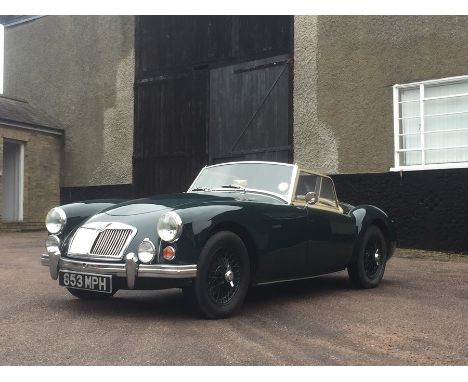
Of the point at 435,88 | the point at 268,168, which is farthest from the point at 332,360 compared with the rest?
the point at 435,88

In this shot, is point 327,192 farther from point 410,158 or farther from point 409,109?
point 409,109

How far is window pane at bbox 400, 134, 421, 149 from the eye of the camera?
34.5 feet

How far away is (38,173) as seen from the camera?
16062 mm

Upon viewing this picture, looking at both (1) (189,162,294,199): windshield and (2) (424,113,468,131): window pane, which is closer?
(1) (189,162,294,199): windshield

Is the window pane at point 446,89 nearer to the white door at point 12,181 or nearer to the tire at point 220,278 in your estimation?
the tire at point 220,278

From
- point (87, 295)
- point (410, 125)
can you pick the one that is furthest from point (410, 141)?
point (87, 295)

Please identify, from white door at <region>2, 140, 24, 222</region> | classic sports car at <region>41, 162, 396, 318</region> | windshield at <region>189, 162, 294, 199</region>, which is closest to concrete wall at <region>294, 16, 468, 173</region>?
classic sports car at <region>41, 162, 396, 318</region>

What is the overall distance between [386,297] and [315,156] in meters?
6.58

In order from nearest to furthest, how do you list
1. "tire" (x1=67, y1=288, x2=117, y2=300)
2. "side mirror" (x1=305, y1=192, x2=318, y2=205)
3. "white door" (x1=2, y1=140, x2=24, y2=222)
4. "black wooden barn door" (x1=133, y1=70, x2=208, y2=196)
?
"tire" (x1=67, y1=288, x2=117, y2=300)
"side mirror" (x1=305, y1=192, x2=318, y2=205)
"black wooden barn door" (x1=133, y1=70, x2=208, y2=196)
"white door" (x1=2, y1=140, x2=24, y2=222)

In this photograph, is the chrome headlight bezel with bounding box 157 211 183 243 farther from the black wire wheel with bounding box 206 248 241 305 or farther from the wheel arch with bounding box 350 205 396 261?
the wheel arch with bounding box 350 205 396 261

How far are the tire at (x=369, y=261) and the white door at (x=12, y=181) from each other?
12.1 metres

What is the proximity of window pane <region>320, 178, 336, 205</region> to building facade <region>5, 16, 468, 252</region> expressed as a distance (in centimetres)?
464

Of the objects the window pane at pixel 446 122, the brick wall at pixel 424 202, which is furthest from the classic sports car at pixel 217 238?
the window pane at pixel 446 122

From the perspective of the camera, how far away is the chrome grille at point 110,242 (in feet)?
14.2
